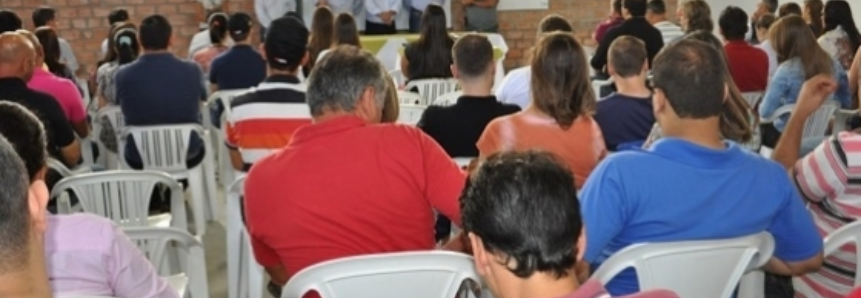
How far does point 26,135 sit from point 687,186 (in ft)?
4.89

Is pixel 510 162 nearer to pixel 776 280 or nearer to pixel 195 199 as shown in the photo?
pixel 776 280

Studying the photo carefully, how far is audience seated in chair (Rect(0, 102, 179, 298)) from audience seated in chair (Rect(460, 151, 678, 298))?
2.83 ft

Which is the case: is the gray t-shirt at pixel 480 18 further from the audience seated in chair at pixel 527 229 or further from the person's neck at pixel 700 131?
the audience seated in chair at pixel 527 229

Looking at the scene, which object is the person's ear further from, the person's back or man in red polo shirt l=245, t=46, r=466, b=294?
the person's back

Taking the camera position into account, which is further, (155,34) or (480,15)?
(480,15)

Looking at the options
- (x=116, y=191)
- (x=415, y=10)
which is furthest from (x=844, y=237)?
(x=415, y=10)

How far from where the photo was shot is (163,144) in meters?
4.72

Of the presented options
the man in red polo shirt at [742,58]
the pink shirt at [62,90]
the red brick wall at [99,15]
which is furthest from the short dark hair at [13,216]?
the red brick wall at [99,15]

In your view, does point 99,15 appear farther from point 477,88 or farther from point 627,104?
point 627,104

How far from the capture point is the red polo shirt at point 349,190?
239 centimetres

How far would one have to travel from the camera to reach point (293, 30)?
4.10 m

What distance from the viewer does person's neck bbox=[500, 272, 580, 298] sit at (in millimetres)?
1482

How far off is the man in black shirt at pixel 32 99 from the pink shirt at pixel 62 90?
0.34 meters

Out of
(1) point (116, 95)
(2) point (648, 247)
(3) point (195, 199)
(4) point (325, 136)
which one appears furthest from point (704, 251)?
(1) point (116, 95)
